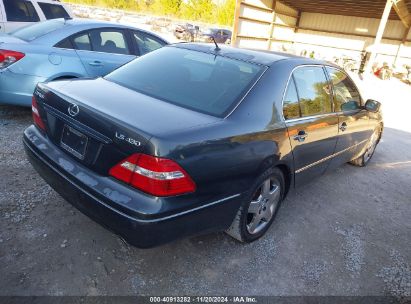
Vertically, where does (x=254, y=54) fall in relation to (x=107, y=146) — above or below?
above

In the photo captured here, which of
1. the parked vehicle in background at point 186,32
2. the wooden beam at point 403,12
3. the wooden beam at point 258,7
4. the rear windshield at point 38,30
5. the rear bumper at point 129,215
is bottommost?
the parked vehicle in background at point 186,32

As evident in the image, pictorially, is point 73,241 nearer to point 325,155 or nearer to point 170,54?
point 170,54

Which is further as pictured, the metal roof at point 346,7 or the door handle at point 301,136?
the metal roof at point 346,7

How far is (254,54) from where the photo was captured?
10.3ft

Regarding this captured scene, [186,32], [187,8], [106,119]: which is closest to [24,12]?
[106,119]

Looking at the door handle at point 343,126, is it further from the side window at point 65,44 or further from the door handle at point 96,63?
the side window at point 65,44

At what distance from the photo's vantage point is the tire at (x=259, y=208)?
2653 mm

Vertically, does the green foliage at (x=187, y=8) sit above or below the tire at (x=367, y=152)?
above

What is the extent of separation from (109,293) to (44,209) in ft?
3.84

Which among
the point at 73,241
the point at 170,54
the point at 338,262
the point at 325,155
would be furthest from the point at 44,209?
the point at 325,155

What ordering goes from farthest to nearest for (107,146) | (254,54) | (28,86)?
1. (28,86)
2. (254,54)
3. (107,146)

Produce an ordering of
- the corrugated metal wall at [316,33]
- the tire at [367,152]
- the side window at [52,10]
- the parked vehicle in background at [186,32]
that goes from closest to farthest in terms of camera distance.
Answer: the tire at [367,152]
the side window at [52,10]
the corrugated metal wall at [316,33]
the parked vehicle in background at [186,32]

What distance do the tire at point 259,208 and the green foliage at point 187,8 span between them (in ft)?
117

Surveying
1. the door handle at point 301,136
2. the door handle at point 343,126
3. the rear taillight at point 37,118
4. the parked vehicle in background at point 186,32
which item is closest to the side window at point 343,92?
the door handle at point 343,126
